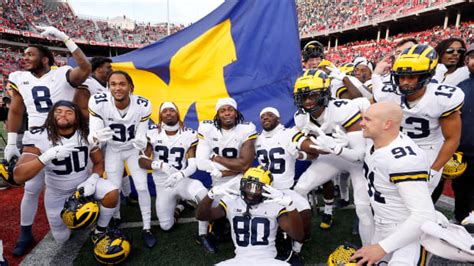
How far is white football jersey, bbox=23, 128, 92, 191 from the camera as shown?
10.9ft

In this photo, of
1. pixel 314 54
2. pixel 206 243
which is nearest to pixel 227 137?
pixel 206 243

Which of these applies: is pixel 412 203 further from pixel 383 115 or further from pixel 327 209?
pixel 327 209

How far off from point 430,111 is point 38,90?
14.0ft

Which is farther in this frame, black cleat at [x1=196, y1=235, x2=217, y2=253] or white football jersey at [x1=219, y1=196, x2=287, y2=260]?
black cleat at [x1=196, y1=235, x2=217, y2=253]

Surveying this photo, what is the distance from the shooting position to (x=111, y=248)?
3059mm

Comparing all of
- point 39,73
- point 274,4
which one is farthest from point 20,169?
point 274,4

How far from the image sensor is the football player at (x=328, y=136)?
295 cm

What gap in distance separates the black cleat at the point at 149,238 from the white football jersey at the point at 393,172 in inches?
98.3

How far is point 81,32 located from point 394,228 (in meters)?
45.0

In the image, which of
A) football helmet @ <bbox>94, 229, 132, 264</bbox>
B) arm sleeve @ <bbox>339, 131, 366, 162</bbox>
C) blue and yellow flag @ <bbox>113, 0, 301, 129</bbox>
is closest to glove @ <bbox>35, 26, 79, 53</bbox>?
blue and yellow flag @ <bbox>113, 0, 301, 129</bbox>

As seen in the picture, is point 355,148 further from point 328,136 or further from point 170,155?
point 170,155

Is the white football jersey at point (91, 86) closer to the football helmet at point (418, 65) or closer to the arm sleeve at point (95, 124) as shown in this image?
the arm sleeve at point (95, 124)

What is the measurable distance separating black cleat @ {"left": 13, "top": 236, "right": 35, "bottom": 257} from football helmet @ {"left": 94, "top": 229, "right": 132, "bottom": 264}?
1009 millimetres

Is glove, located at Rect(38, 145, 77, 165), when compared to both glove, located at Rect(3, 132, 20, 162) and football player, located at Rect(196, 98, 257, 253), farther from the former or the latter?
football player, located at Rect(196, 98, 257, 253)
